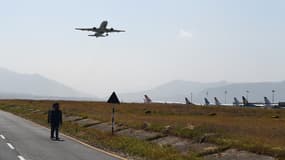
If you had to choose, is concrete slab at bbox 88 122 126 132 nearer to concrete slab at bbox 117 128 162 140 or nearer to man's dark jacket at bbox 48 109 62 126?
concrete slab at bbox 117 128 162 140

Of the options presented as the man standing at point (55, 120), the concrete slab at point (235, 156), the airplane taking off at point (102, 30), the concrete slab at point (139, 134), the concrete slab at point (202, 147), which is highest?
the airplane taking off at point (102, 30)

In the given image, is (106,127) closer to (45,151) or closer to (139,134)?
(139,134)

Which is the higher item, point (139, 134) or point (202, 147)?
point (139, 134)

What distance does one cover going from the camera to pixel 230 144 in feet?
78.3

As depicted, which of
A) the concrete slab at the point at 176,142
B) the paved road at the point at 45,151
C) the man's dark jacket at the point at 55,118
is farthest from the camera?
the man's dark jacket at the point at 55,118

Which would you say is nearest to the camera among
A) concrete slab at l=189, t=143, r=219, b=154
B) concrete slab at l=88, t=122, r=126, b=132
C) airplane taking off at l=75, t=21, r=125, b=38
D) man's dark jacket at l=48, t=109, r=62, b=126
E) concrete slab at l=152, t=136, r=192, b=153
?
concrete slab at l=189, t=143, r=219, b=154

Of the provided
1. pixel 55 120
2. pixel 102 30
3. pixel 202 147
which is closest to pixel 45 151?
pixel 202 147

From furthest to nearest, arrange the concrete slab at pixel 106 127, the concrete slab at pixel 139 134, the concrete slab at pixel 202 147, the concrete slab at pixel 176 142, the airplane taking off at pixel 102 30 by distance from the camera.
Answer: the airplane taking off at pixel 102 30
the concrete slab at pixel 106 127
the concrete slab at pixel 139 134
the concrete slab at pixel 176 142
the concrete slab at pixel 202 147

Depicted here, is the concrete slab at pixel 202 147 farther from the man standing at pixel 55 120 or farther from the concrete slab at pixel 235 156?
the man standing at pixel 55 120

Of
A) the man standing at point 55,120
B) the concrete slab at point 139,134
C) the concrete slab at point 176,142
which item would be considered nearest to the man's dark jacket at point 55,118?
the man standing at point 55,120

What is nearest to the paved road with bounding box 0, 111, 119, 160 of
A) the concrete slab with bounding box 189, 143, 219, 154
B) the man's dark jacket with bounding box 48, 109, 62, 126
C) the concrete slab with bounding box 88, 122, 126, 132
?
the man's dark jacket with bounding box 48, 109, 62, 126

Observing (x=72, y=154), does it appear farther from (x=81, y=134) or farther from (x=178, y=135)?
(x=81, y=134)

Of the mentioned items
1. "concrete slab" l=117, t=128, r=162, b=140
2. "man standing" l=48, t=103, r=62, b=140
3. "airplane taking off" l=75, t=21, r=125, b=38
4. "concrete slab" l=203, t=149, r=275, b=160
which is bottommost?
"concrete slab" l=203, t=149, r=275, b=160

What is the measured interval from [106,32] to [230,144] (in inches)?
1467
